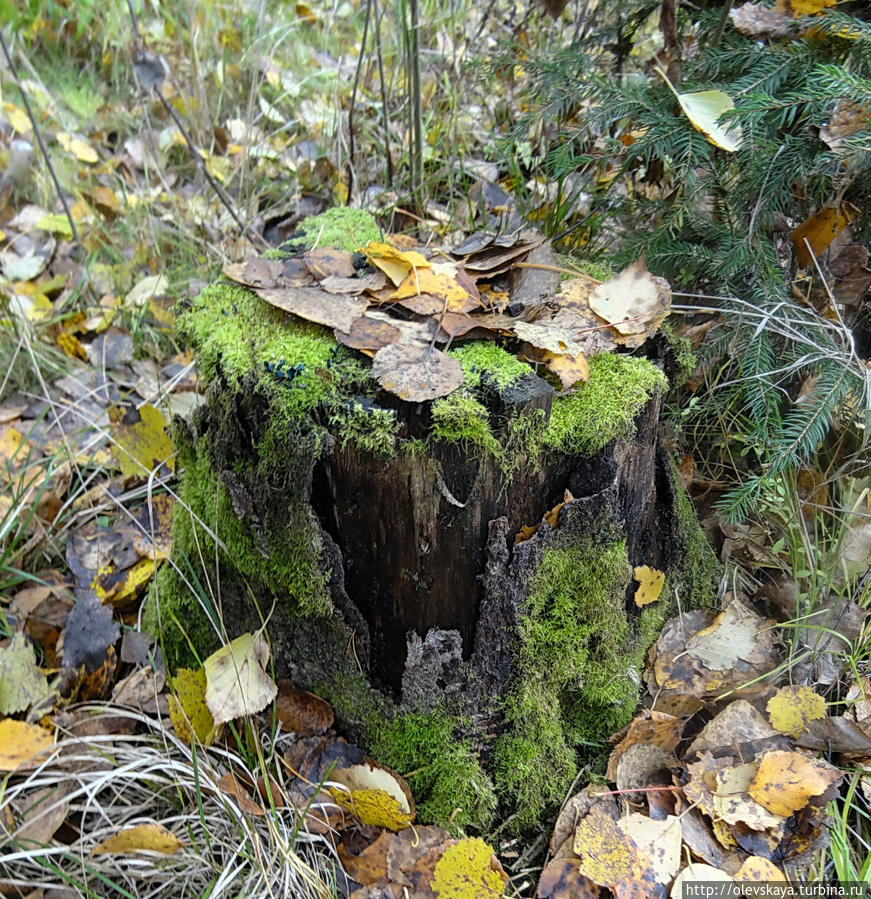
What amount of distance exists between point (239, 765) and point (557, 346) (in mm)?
1306

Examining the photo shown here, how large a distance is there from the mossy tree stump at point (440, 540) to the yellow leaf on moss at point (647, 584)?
0.03 metres

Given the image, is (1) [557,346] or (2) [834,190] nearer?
(1) [557,346]

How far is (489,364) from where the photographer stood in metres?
1.46

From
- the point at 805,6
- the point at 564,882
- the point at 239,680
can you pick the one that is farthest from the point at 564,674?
the point at 805,6

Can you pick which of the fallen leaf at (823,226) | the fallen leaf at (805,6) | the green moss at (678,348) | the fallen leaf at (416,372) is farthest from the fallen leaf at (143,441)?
the fallen leaf at (805,6)

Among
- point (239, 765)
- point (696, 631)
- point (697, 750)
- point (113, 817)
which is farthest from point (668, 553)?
point (113, 817)

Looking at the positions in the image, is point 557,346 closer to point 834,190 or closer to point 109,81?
point 834,190

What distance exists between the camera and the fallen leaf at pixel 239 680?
5.39ft

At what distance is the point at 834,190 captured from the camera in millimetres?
1970

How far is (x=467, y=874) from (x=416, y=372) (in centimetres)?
109

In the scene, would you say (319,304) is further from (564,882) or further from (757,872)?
(757,872)

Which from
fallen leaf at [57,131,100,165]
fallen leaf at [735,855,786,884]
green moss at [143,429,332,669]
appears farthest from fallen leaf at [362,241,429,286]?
fallen leaf at [57,131,100,165]

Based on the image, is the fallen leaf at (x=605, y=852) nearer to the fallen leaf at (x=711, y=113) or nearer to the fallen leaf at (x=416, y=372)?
the fallen leaf at (x=416, y=372)

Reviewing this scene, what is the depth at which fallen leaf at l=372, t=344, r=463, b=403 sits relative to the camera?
53.6 inches
